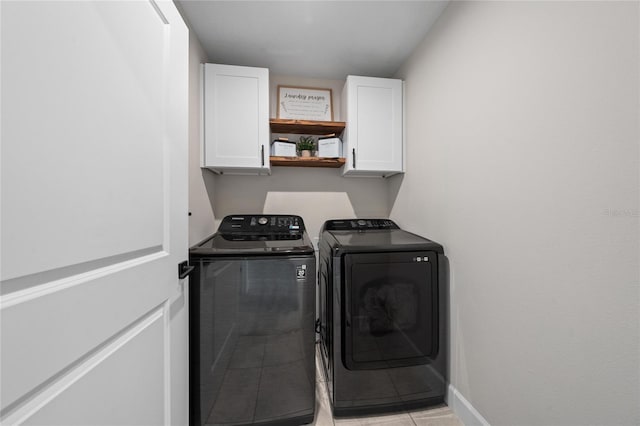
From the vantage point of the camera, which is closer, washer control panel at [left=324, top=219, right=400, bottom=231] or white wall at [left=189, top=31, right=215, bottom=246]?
white wall at [left=189, top=31, right=215, bottom=246]

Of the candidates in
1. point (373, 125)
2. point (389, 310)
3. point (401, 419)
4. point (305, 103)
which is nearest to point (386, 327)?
point (389, 310)

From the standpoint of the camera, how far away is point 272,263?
50.4 inches

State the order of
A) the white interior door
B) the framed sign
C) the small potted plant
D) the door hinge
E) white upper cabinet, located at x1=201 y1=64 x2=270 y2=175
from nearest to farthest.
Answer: the white interior door < the door hinge < white upper cabinet, located at x1=201 y1=64 x2=270 y2=175 < the small potted plant < the framed sign

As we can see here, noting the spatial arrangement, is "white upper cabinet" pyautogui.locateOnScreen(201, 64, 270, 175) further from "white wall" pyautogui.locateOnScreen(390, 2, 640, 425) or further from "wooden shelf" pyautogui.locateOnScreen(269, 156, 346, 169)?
"white wall" pyautogui.locateOnScreen(390, 2, 640, 425)

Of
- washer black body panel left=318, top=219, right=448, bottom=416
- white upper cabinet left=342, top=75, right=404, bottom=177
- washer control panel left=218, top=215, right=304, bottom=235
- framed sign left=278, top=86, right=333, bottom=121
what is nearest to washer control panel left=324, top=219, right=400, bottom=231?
washer control panel left=218, top=215, right=304, bottom=235

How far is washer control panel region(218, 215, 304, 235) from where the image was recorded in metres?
1.93

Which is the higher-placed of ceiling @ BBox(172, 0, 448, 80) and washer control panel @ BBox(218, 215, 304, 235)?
ceiling @ BBox(172, 0, 448, 80)

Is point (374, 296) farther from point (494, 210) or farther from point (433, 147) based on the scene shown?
point (433, 147)

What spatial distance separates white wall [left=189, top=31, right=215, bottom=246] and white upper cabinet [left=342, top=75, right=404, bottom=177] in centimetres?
115

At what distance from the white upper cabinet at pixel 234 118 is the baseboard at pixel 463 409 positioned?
1976 mm

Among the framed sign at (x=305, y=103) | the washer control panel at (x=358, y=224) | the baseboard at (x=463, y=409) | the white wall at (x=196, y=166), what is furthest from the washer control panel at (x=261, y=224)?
the baseboard at (x=463, y=409)

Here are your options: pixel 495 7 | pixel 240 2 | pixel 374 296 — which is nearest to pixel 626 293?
pixel 374 296

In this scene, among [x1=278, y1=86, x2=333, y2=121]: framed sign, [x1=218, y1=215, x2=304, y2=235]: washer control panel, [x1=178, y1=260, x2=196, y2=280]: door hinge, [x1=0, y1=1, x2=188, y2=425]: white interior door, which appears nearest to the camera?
[x1=0, y1=1, x2=188, y2=425]: white interior door

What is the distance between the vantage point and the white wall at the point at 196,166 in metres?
1.55
